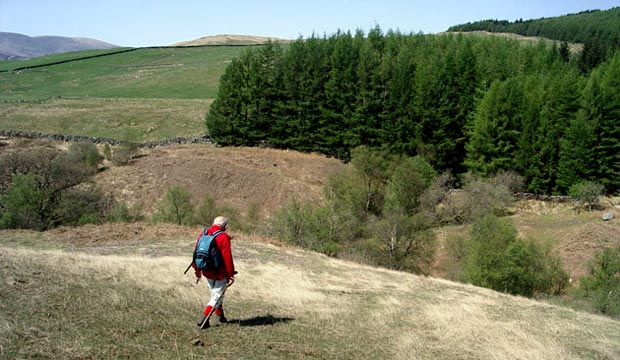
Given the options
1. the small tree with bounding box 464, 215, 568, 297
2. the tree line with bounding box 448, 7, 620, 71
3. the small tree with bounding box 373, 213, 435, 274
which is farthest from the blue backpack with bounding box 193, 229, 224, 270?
the tree line with bounding box 448, 7, 620, 71

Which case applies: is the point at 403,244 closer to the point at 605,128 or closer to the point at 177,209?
the point at 177,209

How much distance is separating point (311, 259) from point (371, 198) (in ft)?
67.8

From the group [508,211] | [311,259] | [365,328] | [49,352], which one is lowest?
[508,211]

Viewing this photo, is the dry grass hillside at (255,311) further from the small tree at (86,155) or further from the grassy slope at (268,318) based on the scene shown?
the small tree at (86,155)

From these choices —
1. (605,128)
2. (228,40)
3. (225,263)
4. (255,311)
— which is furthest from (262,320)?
(228,40)

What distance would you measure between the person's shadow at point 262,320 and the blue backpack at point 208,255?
168 centimetres

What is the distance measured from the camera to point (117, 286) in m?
12.6

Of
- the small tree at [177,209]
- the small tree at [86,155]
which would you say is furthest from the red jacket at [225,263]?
the small tree at [86,155]

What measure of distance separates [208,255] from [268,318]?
8.86 feet

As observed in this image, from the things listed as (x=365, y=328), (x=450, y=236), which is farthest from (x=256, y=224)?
(x=365, y=328)

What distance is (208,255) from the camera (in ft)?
32.8

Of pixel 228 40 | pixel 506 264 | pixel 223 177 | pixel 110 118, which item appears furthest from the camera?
pixel 228 40

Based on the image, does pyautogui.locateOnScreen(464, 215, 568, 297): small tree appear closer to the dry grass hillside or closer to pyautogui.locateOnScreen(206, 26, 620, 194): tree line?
the dry grass hillside

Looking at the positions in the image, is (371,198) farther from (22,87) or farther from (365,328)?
(22,87)
